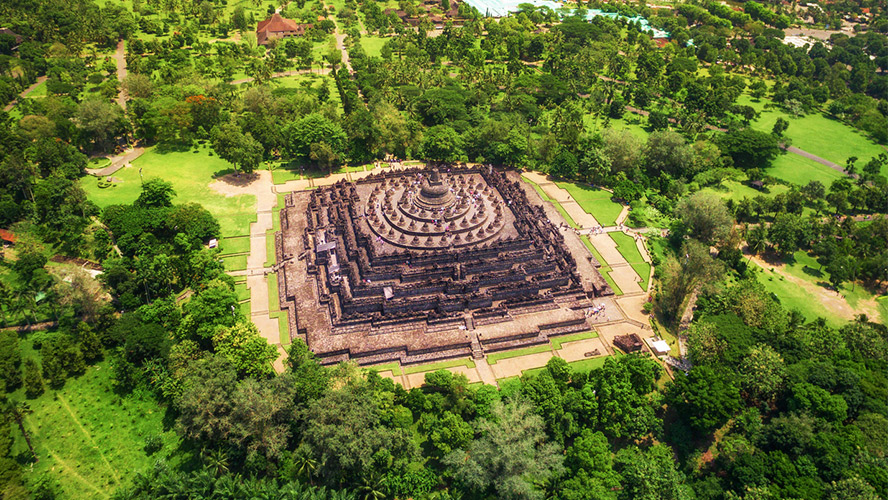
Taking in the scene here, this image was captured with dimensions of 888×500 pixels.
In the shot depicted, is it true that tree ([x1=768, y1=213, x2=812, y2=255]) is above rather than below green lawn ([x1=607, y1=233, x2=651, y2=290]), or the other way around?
above

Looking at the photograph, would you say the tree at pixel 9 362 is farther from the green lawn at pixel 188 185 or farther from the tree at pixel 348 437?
the tree at pixel 348 437

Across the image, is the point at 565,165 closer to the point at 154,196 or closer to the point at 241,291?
the point at 241,291

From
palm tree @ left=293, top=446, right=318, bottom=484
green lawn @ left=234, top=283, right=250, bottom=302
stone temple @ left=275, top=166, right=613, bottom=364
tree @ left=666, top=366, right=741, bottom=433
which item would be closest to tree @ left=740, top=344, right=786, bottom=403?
tree @ left=666, top=366, right=741, bottom=433

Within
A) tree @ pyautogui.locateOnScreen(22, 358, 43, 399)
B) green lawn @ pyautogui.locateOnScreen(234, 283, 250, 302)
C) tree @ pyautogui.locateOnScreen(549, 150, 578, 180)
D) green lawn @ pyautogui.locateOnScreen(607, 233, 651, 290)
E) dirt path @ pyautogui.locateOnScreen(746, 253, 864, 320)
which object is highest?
tree @ pyautogui.locateOnScreen(549, 150, 578, 180)

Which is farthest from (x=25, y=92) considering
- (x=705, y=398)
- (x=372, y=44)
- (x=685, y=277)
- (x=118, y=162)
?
(x=705, y=398)

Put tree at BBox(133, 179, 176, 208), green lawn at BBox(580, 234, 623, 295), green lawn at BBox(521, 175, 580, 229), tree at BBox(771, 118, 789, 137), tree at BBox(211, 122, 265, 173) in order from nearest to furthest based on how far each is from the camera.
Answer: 1. green lawn at BBox(580, 234, 623, 295)
2. tree at BBox(133, 179, 176, 208)
3. green lawn at BBox(521, 175, 580, 229)
4. tree at BBox(211, 122, 265, 173)
5. tree at BBox(771, 118, 789, 137)

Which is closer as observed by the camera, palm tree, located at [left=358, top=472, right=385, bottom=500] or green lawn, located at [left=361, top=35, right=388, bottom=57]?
palm tree, located at [left=358, top=472, right=385, bottom=500]

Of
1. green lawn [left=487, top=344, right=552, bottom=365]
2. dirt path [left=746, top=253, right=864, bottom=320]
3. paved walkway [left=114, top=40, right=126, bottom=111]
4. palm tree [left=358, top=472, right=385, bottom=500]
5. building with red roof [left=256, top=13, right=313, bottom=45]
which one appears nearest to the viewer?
palm tree [left=358, top=472, right=385, bottom=500]

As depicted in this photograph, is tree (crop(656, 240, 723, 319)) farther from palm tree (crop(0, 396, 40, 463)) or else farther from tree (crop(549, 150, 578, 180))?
palm tree (crop(0, 396, 40, 463))
